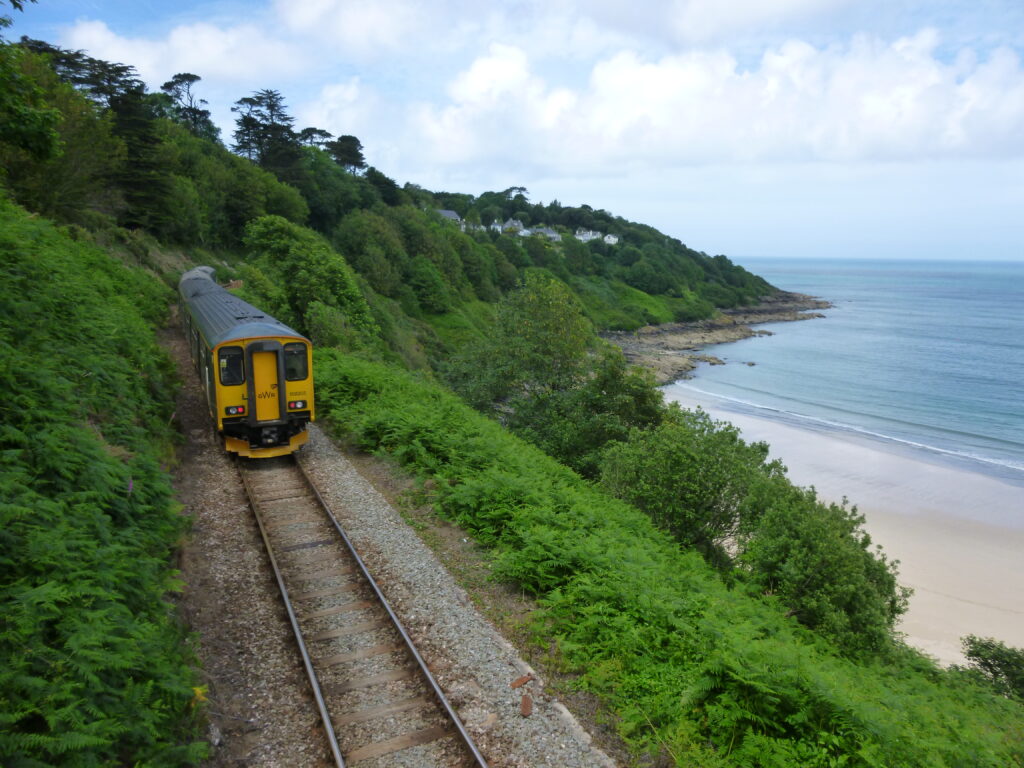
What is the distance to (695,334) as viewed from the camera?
90.2m

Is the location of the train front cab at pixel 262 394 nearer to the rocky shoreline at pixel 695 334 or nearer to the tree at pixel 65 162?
the tree at pixel 65 162

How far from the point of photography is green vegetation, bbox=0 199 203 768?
4973 mm

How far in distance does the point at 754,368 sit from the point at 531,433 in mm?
49089

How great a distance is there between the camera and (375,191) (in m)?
79.2

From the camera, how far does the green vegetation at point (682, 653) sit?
251 inches

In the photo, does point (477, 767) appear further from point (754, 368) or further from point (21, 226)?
point (754, 368)

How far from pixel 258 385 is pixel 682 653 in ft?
34.5

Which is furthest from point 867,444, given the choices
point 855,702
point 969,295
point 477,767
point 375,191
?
point 969,295

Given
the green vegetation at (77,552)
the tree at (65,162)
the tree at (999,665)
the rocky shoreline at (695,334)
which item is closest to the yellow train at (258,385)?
the green vegetation at (77,552)

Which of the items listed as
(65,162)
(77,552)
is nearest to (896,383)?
(65,162)

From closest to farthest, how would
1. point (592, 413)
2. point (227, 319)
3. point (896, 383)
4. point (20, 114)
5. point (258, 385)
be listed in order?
point (20, 114) < point (258, 385) < point (227, 319) < point (592, 413) < point (896, 383)

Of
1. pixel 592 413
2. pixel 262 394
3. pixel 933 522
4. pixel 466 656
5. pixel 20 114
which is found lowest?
pixel 933 522

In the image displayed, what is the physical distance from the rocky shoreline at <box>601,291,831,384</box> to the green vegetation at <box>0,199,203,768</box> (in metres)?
37.5

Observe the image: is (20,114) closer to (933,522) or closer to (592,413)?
(592,413)
